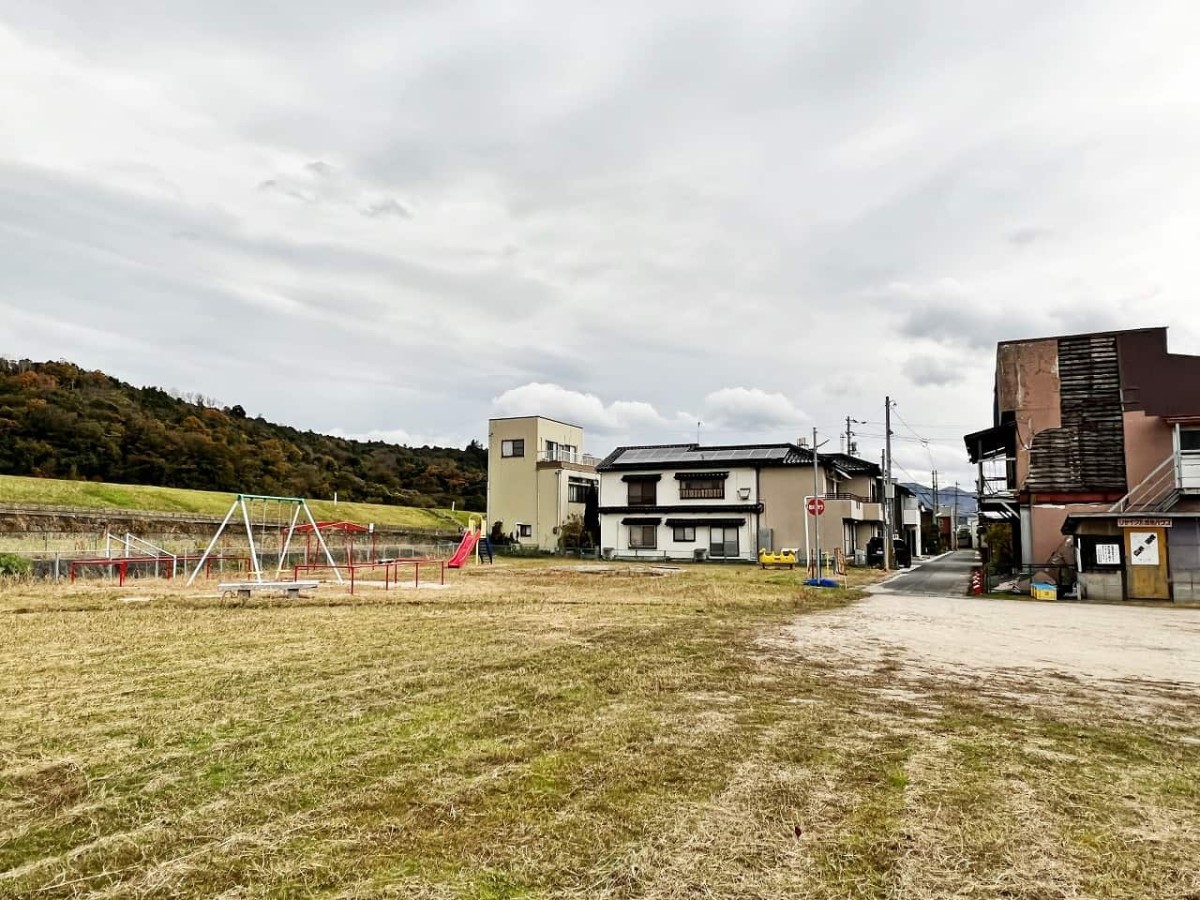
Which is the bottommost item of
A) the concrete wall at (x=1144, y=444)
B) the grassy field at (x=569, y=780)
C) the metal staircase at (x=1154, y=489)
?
the grassy field at (x=569, y=780)

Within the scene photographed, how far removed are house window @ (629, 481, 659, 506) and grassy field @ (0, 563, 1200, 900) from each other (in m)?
33.3

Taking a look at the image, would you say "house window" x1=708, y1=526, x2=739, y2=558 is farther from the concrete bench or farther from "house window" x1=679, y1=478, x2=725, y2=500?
the concrete bench

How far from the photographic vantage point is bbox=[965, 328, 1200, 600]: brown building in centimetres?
2103

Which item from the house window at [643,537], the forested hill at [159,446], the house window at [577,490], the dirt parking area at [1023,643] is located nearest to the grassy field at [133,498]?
the forested hill at [159,446]

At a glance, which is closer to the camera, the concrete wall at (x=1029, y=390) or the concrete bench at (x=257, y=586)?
the concrete bench at (x=257, y=586)

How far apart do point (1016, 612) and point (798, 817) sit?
48.2ft

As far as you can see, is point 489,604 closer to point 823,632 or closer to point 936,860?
point 823,632

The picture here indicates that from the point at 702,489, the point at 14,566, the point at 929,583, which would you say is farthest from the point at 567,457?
the point at 14,566

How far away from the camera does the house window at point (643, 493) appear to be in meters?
42.2

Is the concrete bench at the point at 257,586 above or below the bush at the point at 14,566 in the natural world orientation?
below

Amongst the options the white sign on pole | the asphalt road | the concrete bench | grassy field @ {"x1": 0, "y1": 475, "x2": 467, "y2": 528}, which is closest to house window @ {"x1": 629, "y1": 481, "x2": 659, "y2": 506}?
the asphalt road

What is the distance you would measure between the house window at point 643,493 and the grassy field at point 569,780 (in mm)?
33263

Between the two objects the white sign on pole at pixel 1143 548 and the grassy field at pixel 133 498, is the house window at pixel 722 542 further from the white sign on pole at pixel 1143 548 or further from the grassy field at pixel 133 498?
the white sign on pole at pixel 1143 548

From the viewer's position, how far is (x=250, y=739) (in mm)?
5223
